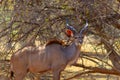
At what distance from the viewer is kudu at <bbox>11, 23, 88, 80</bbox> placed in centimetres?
597

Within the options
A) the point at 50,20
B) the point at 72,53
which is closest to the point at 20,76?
the point at 72,53

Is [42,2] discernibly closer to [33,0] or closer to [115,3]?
[33,0]

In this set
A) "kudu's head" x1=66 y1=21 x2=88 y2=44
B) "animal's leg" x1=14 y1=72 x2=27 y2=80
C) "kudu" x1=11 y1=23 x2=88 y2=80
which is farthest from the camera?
"animal's leg" x1=14 y1=72 x2=27 y2=80

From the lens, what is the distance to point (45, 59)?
5973 mm

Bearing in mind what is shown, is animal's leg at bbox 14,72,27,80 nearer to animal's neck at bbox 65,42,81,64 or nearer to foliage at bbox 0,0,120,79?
animal's neck at bbox 65,42,81,64

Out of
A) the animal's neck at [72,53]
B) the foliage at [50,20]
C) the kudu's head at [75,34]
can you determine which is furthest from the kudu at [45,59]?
the foliage at [50,20]

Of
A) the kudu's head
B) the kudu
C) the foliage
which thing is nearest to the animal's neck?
the kudu

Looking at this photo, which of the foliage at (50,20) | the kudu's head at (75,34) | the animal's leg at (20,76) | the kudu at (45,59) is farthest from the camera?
the foliage at (50,20)

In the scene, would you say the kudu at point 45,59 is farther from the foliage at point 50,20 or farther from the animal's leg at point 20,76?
the foliage at point 50,20

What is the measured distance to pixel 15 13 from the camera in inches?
252

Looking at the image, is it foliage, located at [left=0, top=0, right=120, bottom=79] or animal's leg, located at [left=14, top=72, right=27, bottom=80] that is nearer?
animal's leg, located at [left=14, top=72, right=27, bottom=80]

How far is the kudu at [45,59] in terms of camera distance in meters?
5.97

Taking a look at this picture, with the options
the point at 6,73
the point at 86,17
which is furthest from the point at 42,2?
the point at 6,73

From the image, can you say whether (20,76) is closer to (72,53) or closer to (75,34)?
(72,53)
